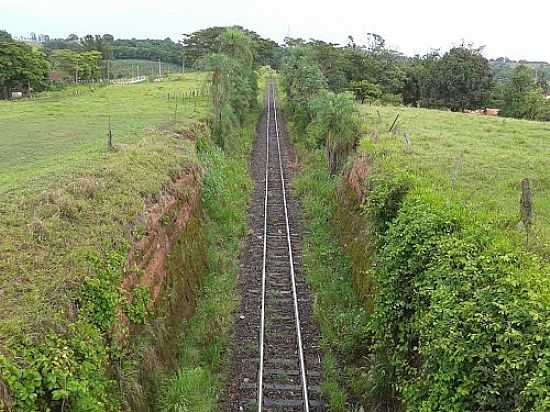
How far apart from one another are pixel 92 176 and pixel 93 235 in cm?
364

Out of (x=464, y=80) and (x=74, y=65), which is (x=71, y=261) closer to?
(x=464, y=80)

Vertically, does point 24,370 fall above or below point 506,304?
below

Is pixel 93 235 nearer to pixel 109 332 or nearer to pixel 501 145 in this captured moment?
pixel 109 332

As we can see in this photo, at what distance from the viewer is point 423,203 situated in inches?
420

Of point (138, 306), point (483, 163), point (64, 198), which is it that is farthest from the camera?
point (483, 163)

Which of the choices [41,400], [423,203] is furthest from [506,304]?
[41,400]

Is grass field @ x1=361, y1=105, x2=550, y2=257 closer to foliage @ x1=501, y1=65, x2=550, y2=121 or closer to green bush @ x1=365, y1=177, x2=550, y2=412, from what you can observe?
green bush @ x1=365, y1=177, x2=550, y2=412

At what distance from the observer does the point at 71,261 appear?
8984mm

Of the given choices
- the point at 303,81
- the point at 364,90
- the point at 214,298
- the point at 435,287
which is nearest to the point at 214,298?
the point at 214,298

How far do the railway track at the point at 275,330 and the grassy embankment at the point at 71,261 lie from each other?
8.21 ft

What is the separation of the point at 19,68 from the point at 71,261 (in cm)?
5332

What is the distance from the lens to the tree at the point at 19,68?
2122 inches

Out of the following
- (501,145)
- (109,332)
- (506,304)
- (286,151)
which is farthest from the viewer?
(286,151)

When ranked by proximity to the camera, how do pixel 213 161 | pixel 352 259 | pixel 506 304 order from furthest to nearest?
pixel 213 161 < pixel 352 259 < pixel 506 304
